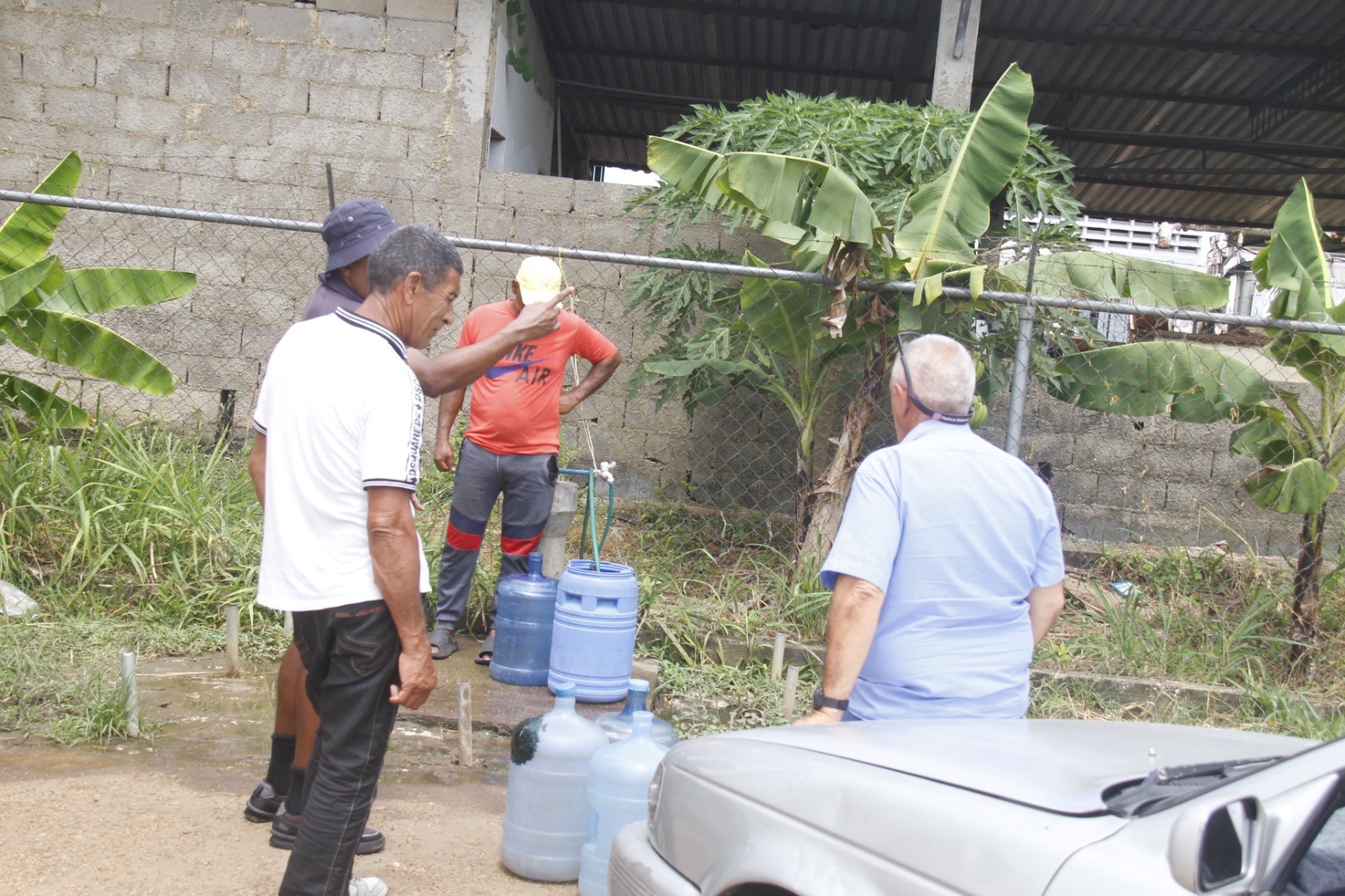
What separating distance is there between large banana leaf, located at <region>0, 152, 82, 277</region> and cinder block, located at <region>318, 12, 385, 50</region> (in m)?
2.36

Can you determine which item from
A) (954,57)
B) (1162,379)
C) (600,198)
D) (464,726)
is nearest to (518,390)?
(464,726)

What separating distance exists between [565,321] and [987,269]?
6.73 ft

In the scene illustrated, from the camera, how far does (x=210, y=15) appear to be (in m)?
7.85

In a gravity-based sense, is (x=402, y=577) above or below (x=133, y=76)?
below

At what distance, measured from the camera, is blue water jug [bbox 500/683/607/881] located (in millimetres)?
3486

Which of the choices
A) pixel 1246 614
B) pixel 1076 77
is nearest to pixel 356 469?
pixel 1246 614

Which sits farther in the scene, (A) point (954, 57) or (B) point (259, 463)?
(A) point (954, 57)

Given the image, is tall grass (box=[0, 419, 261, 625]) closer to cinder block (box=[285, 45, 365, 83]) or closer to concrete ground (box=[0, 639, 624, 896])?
concrete ground (box=[0, 639, 624, 896])

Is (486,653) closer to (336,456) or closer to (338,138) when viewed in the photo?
(336,456)

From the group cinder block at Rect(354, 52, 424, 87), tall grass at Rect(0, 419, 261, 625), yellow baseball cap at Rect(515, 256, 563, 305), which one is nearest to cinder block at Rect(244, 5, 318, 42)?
cinder block at Rect(354, 52, 424, 87)

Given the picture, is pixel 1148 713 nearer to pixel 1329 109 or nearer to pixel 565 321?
pixel 565 321

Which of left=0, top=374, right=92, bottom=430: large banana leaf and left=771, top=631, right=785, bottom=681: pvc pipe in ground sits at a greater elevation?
left=0, top=374, right=92, bottom=430: large banana leaf

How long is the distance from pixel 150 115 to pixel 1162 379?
22.6ft

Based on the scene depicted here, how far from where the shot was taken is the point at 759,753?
2.24 metres
